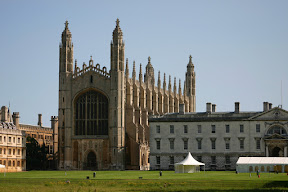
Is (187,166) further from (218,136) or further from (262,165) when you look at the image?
(218,136)

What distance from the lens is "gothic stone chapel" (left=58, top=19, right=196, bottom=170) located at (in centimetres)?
9750

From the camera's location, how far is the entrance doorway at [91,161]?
98625mm

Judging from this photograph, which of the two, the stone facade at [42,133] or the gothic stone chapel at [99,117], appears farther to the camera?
the stone facade at [42,133]

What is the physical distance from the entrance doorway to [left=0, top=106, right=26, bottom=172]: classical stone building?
10614mm

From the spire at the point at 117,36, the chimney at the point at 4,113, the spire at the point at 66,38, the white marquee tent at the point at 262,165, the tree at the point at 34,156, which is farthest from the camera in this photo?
the tree at the point at 34,156

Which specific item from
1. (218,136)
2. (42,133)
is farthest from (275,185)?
(42,133)

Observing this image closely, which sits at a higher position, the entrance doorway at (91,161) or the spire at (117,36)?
the spire at (117,36)

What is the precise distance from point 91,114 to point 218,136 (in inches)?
A: 799

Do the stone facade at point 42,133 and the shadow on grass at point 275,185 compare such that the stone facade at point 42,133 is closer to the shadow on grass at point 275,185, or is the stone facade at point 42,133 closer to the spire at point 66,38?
the spire at point 66,38

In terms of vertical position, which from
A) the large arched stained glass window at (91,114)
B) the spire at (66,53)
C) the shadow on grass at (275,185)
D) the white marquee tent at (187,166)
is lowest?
the shadow on grass at (275,185)

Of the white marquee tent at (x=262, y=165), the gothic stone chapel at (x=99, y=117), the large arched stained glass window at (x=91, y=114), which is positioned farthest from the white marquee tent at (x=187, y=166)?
the large arched stained glass window at (x=91, y=114)

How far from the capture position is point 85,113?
99.6 m

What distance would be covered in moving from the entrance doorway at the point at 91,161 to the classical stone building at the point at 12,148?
1061 centimetres

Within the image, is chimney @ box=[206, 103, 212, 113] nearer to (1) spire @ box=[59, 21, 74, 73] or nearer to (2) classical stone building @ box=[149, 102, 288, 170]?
(2) classical stone building @ box=[149, 102, 288, 170]
